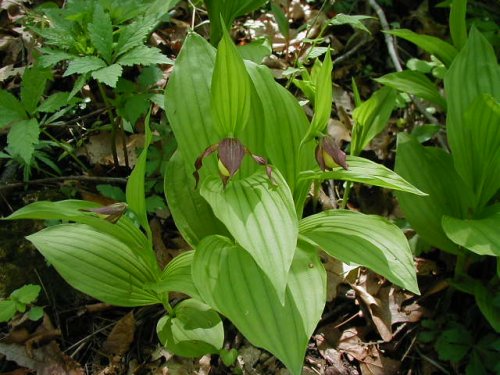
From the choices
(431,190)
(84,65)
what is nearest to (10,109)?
(84,65)

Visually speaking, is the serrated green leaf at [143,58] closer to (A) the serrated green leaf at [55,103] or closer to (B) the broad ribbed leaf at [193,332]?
(A) the serrated green leaf at [55,103]

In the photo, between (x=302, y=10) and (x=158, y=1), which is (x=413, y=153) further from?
(x=302, y=10)

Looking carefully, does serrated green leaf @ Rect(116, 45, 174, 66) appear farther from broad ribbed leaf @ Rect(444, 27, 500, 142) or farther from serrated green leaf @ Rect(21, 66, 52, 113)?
broad ribbed leaf @ Rect(444, 27, 500, 142)

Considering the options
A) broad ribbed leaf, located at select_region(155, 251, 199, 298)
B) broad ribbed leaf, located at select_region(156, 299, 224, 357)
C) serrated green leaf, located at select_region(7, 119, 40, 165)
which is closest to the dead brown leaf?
broad ribbed leaf, located at select_region(156, 299, 224, 357)

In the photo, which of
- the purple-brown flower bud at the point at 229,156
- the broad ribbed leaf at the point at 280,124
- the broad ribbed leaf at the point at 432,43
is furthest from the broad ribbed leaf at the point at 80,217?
the broad ribbed leaf at the point at 432,43

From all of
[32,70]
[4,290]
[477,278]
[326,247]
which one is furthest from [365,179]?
[4,290]

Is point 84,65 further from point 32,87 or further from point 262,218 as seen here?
point 262,218
